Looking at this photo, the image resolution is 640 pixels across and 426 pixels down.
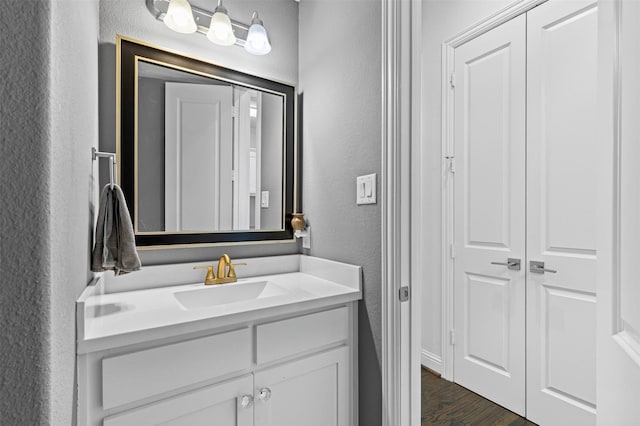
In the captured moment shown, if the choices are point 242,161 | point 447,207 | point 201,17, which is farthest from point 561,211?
point 201,17

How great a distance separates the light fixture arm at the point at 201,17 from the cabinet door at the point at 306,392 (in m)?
1.46

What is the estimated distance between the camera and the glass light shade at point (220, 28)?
4.75 ft

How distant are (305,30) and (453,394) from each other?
2300mm

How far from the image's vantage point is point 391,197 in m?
1.17

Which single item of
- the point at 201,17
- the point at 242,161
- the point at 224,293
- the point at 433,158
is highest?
the point at 201,17

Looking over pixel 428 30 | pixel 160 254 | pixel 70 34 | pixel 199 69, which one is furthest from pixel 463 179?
pixel 70 34

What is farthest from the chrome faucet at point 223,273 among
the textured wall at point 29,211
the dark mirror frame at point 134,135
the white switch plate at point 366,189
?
the textured wall at point 29,211

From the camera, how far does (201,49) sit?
1.50 metres

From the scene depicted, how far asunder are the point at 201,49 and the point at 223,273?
1022mm

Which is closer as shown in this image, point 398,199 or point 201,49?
point 398,199

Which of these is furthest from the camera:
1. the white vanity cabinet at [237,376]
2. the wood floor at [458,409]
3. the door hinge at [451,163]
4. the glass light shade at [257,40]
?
the door hinge at [451,163]

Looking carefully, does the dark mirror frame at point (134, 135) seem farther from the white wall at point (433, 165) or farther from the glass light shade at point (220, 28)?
the white wall at point (433, 165)

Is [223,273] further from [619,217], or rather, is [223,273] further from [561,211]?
[561,211]

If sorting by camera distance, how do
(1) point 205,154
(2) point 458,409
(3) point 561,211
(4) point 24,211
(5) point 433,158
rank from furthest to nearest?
(5) point 433,158 < (2) point 458,409 < (3) point 561,211 < (1) point 205,154 < (4) point 24,211
